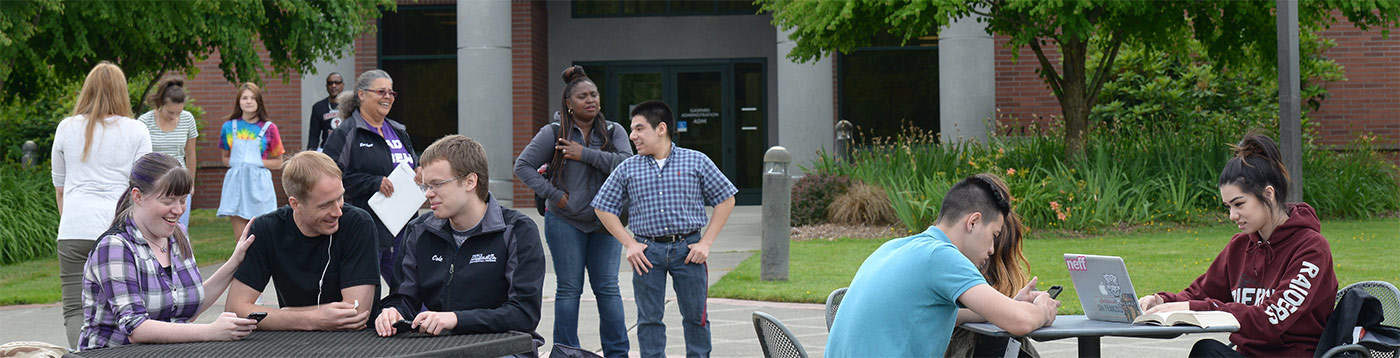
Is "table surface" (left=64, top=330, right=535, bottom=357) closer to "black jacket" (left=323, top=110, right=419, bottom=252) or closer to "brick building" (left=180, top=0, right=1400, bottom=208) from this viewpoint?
"black jacket" (left=323, top=110, right=419, bottom=252)

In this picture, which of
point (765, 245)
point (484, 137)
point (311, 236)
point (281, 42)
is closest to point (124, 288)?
point (311, 236)

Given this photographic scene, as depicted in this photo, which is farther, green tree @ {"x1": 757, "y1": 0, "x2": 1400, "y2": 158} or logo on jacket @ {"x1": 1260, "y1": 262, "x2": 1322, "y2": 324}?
green tree @ {"x1": 757, "y1": 0, "x2": 1400, "y2": 158}

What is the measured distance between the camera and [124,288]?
3.86 meters

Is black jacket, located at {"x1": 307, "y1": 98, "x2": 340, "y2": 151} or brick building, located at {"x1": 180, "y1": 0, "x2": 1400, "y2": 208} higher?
brick building, located at {"x1": 180, "y1": 0, "x2": 1400, "y2": 208}

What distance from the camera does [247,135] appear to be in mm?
9531

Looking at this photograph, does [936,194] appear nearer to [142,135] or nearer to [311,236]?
[142,135]

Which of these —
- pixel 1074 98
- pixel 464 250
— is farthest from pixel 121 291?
pixel 1074 98

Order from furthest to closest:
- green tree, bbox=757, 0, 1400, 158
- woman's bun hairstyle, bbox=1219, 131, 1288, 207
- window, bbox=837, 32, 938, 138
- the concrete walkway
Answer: window, bbox=837, 32, 938, 138, green tree, bbox=757, 0, 1400, 158, the concrete walkway, woman's bun hairstyle, bbox=1219, 131, 1288, 207

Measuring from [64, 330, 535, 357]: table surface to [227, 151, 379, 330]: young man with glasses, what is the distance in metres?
0.40

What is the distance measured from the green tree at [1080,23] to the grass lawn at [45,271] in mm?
6753

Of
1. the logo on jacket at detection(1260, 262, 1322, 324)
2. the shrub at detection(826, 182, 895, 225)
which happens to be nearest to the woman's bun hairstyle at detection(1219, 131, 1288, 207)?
the logo on jacket at detection(1260, 262, 1322, 324)

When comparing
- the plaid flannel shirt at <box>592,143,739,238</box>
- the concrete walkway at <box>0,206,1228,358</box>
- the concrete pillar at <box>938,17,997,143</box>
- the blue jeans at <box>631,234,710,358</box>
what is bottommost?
the concrete walkway at <box>0,206,1228,358</box>

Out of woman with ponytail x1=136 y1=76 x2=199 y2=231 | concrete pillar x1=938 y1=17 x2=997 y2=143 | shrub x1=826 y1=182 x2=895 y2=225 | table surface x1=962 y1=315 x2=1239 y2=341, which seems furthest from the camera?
concrete pillar x1=938 y1=17 x2=997 y2=143

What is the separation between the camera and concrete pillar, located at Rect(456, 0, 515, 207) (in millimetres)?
19484
